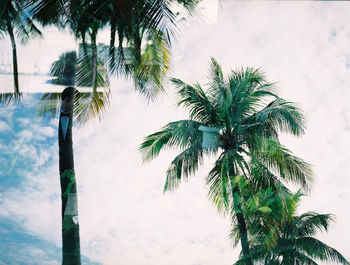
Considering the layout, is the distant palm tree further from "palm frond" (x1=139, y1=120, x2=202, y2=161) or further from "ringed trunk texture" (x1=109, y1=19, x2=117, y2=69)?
"palm frond" (x1=139, y1=120, x2=202, y2=161)

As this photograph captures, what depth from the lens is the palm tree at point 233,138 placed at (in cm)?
310

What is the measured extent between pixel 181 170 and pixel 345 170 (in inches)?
55.3

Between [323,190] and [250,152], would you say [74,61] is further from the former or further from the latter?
[323,190]

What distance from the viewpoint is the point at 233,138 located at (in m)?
3.56

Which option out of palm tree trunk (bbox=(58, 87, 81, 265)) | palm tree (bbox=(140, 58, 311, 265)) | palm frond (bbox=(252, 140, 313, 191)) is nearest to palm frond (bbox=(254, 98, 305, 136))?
palm tree (bbox=(140, 58, 311, 265))

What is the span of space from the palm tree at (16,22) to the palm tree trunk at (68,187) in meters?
0.37

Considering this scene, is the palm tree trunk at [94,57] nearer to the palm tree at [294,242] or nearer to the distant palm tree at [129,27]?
the distant palm tree at [129,27]

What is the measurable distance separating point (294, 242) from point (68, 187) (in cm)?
248

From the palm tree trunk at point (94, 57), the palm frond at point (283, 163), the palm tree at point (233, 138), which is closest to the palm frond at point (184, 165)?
the palm tree at point (233, 138)

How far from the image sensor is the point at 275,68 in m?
2.91

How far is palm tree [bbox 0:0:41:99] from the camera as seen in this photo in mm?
2299

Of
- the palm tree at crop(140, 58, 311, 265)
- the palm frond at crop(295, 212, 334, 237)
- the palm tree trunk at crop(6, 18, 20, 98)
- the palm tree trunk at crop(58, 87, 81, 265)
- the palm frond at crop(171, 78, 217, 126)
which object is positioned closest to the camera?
the palm tree trunk at crop(58, 87, 81, 265)

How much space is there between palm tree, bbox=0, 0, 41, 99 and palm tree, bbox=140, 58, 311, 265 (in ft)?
4.06

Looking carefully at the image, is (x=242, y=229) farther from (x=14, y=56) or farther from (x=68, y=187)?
(x=14, y=56)
